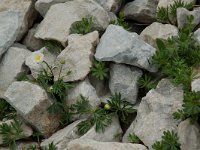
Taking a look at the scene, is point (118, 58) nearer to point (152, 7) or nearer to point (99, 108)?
point (99, 108)

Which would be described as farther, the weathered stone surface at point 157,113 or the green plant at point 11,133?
the green plant at point 11,133

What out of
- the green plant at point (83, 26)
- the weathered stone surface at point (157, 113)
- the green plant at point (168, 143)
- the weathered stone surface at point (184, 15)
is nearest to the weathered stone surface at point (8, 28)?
the green plant at point (83, 26)

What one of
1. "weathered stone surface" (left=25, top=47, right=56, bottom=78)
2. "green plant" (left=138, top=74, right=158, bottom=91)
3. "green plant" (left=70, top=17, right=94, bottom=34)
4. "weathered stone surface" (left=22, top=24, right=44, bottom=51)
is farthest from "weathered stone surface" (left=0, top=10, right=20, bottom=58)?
"green plant" (left=138, top=74, right=158, bottom=91)

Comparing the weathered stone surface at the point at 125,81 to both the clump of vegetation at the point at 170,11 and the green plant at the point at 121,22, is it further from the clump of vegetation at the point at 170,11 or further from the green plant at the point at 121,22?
the clump of vegetation at the point at 170,11

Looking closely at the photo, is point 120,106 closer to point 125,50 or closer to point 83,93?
point 83,93

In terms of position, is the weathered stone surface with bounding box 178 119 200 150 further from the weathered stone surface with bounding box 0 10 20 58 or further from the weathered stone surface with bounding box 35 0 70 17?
the weathered stone surface with bounding box 35 0 70 17

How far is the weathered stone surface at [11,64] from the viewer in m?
7.58

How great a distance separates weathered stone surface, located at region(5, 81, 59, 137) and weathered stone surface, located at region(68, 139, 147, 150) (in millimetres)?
820

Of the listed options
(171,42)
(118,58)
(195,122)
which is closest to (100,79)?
(118,58)

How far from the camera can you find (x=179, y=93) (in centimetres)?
661

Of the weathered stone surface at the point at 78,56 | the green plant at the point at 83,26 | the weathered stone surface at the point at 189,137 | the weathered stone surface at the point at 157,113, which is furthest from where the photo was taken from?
the green plant at the point at 83,26

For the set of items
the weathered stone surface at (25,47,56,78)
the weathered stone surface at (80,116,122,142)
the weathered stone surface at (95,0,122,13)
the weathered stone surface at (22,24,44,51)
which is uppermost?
the weathered stone surface at (95,0,122,13)

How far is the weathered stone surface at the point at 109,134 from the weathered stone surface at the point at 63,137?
234 millimetres

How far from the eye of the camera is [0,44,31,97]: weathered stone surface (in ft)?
24.9
